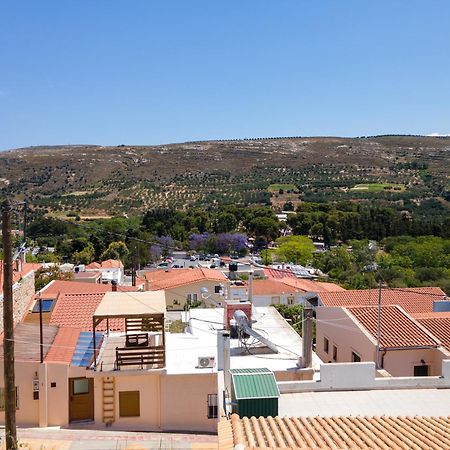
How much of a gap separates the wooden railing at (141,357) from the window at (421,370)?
703 cm

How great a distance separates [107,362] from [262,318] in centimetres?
795

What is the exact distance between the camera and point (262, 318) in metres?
21.2

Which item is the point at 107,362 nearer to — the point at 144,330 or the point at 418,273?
the point at 144,330

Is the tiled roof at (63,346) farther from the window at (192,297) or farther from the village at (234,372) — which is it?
the window at (192,297)

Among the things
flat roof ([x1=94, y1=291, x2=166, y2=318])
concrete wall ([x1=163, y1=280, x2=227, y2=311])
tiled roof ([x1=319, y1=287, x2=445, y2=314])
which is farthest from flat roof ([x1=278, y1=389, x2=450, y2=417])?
concrete wall ([x1=163, y1=280, x2=227, y2=311])

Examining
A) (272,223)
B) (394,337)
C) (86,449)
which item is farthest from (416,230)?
(86,449)

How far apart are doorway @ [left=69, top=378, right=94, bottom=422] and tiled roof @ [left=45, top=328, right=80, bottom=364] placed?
0.66 m

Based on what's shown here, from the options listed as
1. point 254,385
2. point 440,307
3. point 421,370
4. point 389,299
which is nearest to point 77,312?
point 254,385

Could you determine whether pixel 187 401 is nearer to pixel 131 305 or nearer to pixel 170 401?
pixel 170 401

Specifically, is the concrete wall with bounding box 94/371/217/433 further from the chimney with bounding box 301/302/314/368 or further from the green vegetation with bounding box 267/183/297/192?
the green vegetation with bounding box 267/183/297/192

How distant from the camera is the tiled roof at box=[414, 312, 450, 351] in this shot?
52.5ft

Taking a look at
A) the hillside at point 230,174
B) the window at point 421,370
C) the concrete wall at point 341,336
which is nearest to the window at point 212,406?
the concrete wall at point 341,336

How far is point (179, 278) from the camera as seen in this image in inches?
1505

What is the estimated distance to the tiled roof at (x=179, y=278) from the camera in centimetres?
3675
